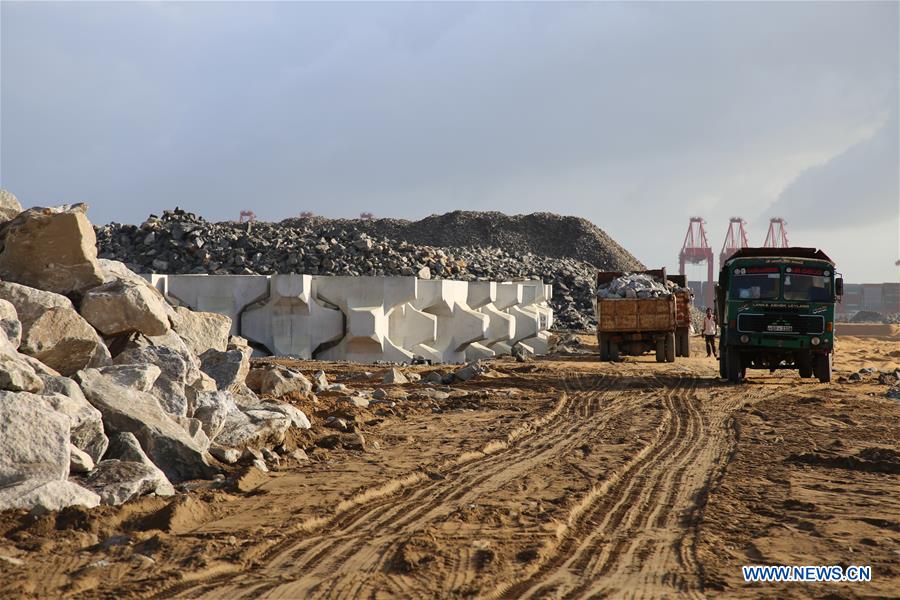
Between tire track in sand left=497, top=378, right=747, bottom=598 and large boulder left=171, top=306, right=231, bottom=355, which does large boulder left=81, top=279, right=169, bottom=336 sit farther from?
tire track in sand left=497, top=378, right=747, bottom=598

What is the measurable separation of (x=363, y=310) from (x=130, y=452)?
40.1ft

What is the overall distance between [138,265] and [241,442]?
19.4 meters

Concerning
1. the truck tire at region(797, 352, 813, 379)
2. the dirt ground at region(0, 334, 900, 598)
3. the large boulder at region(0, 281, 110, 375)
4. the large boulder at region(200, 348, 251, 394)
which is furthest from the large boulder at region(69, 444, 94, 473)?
the truck tire at region(797, 352, 813, 379)

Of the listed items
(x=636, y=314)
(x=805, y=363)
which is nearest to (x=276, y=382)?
(x=805, y=363)

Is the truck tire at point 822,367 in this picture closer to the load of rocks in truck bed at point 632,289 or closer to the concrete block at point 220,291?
the load of rocks in truck bed at point 632,289

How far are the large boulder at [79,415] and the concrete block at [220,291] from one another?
12067 mm

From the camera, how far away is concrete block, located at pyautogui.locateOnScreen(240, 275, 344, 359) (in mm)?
18844

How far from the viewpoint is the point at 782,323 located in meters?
16.4

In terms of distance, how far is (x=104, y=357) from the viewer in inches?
324

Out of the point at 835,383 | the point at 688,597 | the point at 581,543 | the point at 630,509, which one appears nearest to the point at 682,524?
the point at 630,509

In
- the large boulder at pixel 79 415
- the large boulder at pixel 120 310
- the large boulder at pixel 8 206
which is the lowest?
the large boulder at pixel 79 415

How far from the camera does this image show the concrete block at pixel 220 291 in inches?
739

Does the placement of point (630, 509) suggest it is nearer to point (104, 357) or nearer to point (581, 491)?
point (581, 491)

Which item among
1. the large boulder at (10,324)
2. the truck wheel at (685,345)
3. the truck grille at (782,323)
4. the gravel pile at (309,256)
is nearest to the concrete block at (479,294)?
the gravel pile at (309,256)
